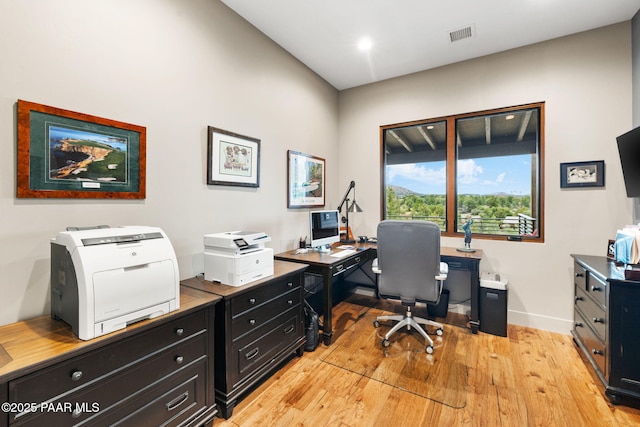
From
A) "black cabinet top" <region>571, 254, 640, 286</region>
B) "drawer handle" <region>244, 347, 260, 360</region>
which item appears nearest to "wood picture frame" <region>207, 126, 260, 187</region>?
"drawer handle" <region>244, 347, 260, 360</region>

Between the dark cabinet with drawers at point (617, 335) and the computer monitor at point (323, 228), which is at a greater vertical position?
the computer monitor at point (323, 228)

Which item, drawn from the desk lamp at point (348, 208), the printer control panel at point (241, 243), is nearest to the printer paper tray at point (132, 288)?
the printer control panel at point (241, 243)

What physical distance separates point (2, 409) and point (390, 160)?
396 centimetres

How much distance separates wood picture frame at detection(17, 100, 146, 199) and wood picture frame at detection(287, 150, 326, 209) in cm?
163

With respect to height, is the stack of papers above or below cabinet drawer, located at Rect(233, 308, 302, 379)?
above

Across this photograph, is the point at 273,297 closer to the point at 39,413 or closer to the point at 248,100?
the point at 39,413

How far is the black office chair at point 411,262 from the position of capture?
249 centimetres

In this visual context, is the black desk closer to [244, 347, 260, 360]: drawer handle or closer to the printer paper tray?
[244, 347, 260, 360]: drawer handle

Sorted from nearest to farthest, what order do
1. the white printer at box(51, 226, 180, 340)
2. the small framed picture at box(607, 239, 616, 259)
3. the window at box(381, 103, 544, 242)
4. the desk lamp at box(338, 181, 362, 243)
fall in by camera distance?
the white printer at box(51, 226, 180, 340)
the small framed picture at box(607, 239, 616, 259)
the window at box(381, 103, 544, 242)
the desk lamp at box(338, 181, 362, 243)

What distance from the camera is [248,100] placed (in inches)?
107

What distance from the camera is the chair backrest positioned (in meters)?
2.49

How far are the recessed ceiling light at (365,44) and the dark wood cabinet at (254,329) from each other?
2.45 m

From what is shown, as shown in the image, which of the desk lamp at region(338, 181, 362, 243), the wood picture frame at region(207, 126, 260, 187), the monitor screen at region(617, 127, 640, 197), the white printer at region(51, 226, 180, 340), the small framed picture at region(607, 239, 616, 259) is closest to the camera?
the white printer at region(51, 226, 180, 340)

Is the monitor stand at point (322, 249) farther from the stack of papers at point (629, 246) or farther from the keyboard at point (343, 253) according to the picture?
the stack of papers at point (629, 246)
